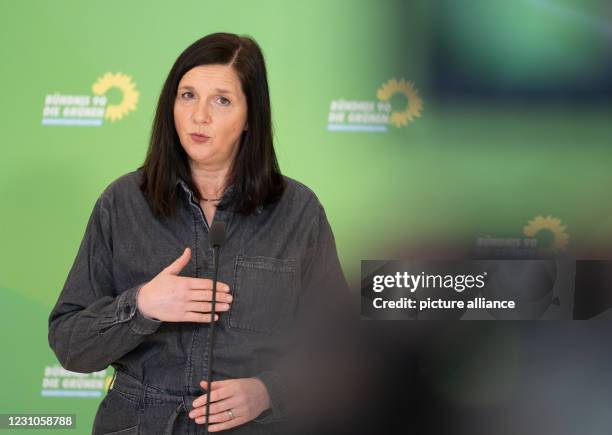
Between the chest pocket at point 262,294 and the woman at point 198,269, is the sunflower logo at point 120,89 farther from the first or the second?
the chest pocket at point 262,294

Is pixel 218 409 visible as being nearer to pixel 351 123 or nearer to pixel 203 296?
pixel 203 296

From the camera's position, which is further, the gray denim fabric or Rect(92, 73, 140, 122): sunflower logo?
Rect(92, 73, 140, 122): sunflower logo

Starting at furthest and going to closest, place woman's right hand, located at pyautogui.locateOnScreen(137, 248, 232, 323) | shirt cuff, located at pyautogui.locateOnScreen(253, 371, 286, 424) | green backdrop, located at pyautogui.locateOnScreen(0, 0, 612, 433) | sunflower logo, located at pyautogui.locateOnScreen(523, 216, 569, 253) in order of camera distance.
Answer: sunflower logo, located at pyautogui.locateOnScreen(523, 216, 569, 253), green backdrop, located at pyautogui.locateOnScreen(0, 0, 612, 433), shirt cuff, located at pyautogui.locateOnScreen(253, 371, 286, 424), woman's right hand, located at pyautogui.locateOnScreen(137, 248, 232, 323)

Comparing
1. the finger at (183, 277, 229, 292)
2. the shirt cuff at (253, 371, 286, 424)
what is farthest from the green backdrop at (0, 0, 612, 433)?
the finger at (183, 277, 229, 292)

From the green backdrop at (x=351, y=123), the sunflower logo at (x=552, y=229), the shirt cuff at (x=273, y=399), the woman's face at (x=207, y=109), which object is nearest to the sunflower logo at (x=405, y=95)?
the green backdrop at (x=351, y=123)

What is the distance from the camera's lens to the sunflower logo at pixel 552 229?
7.77ft

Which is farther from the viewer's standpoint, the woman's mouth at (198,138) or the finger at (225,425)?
the woman's mouth at (198,138)

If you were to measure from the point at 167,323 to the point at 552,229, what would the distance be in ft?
4.48

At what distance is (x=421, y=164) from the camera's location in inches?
92.0

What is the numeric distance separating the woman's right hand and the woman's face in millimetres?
252

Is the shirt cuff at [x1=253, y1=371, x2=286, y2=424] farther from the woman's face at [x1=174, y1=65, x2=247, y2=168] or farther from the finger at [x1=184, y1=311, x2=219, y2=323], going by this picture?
the woman's face at [x1=174, y1=65, x2=247, y2=168]

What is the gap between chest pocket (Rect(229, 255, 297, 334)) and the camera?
1.47 meters

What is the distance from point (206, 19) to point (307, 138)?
443 millimetres

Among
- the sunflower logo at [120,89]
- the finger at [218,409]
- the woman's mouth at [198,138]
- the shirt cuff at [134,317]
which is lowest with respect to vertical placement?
the finger at [218,409]
